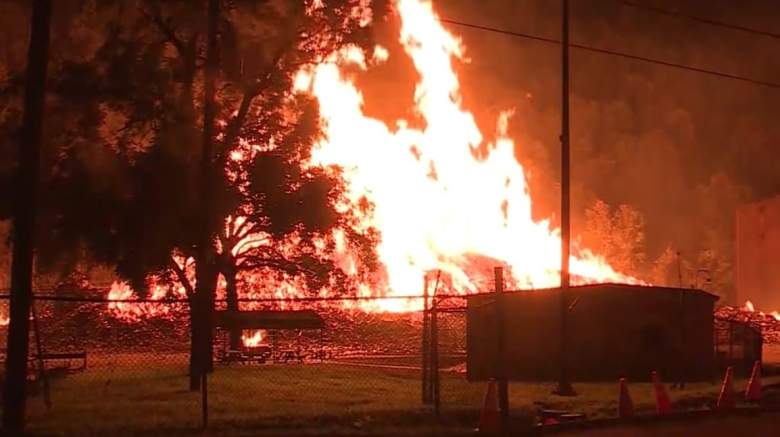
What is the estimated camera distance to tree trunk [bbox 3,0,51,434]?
1023cm

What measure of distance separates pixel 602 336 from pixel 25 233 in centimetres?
1431

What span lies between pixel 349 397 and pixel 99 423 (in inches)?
197

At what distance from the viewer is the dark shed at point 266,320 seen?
74.8 ft

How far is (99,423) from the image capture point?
12.1 metres

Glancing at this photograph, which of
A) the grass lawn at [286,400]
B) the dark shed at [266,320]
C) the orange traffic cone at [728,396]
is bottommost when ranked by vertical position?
the grass lawn at [286,400]

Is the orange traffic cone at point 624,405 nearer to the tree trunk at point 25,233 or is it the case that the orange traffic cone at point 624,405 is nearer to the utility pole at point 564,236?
the utility pole at point 564,236

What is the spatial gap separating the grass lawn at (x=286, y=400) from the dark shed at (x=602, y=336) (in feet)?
3.73

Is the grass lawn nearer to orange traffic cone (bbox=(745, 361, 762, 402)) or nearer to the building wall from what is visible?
orange traffic cone (bbox=(745, 361, 762, 402))

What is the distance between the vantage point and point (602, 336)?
20719 mm

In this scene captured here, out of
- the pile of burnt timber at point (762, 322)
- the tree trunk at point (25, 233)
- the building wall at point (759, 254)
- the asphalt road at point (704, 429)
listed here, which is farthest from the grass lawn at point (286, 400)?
the building wall at point (759, 254)

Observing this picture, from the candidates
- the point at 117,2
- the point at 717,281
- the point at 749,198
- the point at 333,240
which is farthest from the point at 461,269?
the point at 749,198

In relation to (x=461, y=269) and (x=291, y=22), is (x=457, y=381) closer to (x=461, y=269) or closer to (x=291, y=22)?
(x=291, y=22)

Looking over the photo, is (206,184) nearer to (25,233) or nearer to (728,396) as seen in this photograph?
(25,233)

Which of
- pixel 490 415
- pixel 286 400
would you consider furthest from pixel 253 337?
pixel 490 415
